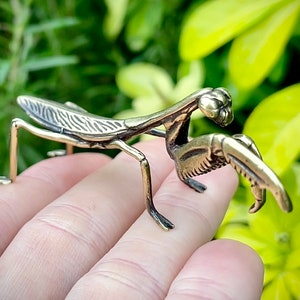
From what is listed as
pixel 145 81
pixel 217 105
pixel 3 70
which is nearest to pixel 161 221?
pixel 217 105

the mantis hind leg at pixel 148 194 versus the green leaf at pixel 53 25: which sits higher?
the green leaf at pixel 53 25

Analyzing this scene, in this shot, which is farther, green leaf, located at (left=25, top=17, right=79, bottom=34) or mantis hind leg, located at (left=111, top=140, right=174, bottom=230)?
green leaf, located at (left=25, top=17, right=79, bottom=34)

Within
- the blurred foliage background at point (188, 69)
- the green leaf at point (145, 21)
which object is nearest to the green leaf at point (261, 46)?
the blurred foliage background at point (188, 69)

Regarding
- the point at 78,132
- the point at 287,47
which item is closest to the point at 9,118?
the point at 78,132

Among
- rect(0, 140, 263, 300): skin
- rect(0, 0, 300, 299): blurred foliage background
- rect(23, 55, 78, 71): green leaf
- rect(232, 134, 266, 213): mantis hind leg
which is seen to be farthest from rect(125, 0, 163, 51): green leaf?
rect(232, 134, 266, 213): mantis hind leg

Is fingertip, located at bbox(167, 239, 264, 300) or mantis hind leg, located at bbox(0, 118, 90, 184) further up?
mantis hind leg, located at bbox(0, 118, 90, 184)

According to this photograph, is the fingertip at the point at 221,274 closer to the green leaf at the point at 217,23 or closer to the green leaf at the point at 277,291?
the green leaf at the point at 277,291

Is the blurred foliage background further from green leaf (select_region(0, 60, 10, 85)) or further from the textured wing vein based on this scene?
the textured wing vein
